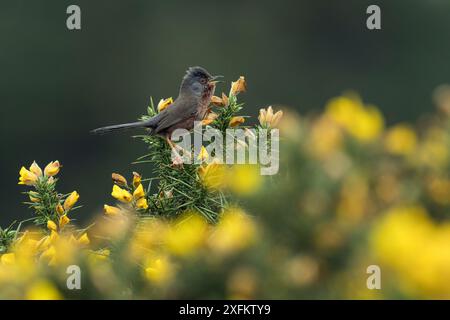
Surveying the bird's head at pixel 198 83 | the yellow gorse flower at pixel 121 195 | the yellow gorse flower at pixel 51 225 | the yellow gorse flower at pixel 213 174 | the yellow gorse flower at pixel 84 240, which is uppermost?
the bird's head at pixel 198 83

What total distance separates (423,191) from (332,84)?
27.3m

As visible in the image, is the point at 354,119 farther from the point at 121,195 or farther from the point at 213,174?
the point at 121,195

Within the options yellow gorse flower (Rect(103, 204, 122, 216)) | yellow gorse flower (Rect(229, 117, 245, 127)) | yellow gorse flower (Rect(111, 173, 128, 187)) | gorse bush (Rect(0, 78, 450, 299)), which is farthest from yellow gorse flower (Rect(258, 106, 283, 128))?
gorse bush (Rect(0, 78, 450, 299))

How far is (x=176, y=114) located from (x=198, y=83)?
388 millimetres

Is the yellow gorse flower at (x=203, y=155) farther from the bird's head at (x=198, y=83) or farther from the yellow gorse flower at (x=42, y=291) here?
the bird's head at (x=198, y=83)

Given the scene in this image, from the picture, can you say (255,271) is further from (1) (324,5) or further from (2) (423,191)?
(1) (324,5)

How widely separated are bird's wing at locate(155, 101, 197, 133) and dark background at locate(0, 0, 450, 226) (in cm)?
1968

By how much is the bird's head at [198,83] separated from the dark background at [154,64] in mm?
19551

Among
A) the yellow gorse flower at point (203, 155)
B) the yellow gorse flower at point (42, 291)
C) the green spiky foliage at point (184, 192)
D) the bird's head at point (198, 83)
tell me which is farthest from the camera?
the bird's head at point (198, 83)

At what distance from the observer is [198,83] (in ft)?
14.4

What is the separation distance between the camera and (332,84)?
28.6 meters

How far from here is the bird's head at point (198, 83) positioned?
168 inches

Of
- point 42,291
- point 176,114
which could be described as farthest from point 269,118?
point 42,291

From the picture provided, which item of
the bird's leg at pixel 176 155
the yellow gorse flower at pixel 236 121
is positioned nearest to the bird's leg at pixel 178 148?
the bird's leg at pixel 176 155
